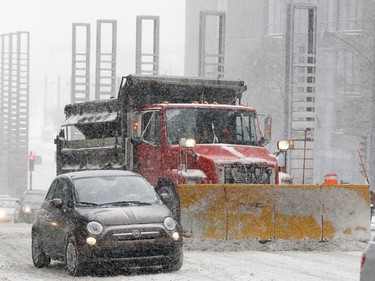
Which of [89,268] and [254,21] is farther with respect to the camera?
[254,21]

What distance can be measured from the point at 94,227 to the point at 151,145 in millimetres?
6000

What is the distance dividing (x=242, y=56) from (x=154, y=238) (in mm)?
69780

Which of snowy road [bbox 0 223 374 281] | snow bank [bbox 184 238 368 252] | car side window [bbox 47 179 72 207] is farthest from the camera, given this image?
snow bank [bbox 184 238 368 252]

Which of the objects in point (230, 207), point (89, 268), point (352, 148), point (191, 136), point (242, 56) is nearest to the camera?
point (89, 268)

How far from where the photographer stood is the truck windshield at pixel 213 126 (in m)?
21.2

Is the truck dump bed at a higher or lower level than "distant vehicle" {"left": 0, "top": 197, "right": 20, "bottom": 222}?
higher

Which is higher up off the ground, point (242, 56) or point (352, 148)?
point (242, 56)

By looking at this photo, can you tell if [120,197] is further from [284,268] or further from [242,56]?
[242,56]

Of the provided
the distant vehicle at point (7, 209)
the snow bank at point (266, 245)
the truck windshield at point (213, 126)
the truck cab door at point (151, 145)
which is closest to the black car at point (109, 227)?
the snow bank at point (266, 245)

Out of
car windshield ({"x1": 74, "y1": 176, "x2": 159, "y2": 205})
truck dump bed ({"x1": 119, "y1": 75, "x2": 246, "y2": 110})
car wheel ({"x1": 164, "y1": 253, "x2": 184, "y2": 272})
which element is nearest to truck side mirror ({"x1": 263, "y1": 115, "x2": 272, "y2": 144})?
truck dump bed ({"x1": 119, "y1": 75, "x2": 246, "y2": 110})

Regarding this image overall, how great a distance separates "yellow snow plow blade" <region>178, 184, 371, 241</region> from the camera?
1966 cm

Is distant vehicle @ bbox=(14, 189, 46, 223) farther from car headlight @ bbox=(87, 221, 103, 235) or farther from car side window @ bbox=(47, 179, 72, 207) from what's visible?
car headlight @ bbox=(87, 221, 103, 235)

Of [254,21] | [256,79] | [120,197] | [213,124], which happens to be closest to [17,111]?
[256,79]

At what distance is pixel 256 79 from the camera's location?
254 ft
